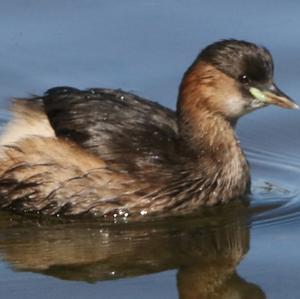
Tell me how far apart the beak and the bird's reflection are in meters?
0.72

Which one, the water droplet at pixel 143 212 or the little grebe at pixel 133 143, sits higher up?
the little grebe at pixel 133 143

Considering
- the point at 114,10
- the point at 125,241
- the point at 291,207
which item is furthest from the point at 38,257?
the point at 114,10

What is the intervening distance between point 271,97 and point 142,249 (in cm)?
139

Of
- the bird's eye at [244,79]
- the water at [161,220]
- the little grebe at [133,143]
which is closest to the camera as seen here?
the water at [161,220]

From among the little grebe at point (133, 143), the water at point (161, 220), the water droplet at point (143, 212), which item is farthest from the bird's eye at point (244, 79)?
the water droplet at point (143, 212)

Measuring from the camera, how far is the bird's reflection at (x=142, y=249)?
7879mm

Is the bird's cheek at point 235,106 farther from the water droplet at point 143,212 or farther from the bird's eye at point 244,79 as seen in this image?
the water droplet at point 143,212

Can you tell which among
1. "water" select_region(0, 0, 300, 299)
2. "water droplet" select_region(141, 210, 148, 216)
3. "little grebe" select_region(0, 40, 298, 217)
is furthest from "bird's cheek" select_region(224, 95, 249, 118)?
"water droplet" select_region(141, 210, 148, 216)

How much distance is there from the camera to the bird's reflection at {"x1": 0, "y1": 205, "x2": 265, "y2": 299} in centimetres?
788

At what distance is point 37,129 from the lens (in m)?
9.02

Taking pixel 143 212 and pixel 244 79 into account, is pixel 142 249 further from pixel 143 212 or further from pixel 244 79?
pixel 244 79

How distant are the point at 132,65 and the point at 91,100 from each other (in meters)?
1.77

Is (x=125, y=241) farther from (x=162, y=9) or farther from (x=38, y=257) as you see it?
(x=162, y=9)

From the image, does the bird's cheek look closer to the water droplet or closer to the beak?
the beak
